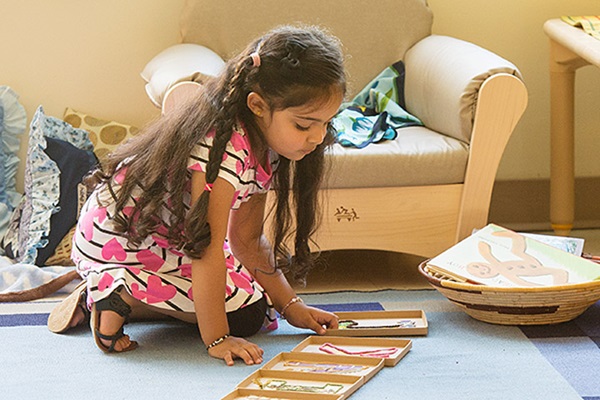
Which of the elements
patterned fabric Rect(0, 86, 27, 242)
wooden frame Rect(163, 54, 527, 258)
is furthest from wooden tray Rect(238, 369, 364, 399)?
patterned fabric Rect(0, 86, 27, 242)

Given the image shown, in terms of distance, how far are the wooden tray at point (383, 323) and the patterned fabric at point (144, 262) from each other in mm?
175

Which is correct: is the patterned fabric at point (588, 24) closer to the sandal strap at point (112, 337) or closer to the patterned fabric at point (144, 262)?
the patterned fabric at point (144, 262)

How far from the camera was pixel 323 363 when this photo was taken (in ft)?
4.89

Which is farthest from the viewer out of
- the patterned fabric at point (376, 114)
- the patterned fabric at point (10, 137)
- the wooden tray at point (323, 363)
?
the patterned fabric at point (10, 137)

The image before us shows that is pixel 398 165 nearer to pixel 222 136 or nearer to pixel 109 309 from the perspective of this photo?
pixel 222 136

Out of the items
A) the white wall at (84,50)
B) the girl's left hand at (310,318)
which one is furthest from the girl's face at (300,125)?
the white wall at (84,50)

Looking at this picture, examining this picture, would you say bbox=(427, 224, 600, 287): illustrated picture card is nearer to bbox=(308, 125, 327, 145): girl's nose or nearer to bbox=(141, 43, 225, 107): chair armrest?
bbox=(308, 125, 327, 145): girl's nose

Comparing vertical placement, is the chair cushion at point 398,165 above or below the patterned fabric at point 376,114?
below

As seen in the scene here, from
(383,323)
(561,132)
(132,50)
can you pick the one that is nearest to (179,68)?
(132,50)

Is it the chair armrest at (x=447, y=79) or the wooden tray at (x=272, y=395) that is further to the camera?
the chair armrest at (x=447, y=79)

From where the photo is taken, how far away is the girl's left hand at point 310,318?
1666mm

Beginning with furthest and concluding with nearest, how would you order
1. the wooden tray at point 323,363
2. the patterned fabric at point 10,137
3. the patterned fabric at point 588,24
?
the patterned fabric at point 10,137 < the patterned fabric at point 588,24 < the wooden tray at point 323,363

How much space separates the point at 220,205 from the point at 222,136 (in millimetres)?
114

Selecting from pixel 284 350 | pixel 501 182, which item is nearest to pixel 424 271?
pixel 284 350
